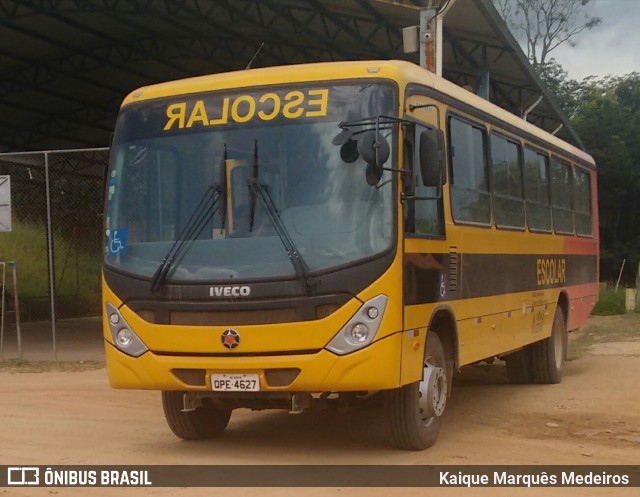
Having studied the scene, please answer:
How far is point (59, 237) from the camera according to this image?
25750mm

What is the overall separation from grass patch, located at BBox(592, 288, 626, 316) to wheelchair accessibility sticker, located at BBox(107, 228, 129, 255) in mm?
20000

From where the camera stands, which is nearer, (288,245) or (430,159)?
(288,245)

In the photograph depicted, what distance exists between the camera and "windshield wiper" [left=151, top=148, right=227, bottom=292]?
7770 mm

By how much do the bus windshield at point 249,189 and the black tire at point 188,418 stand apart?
4.28 feet

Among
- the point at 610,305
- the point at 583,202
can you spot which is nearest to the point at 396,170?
the point at 583,202

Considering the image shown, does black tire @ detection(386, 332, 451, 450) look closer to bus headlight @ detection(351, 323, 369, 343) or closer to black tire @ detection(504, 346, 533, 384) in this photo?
bus headlight @ detection(351, 323, 369, 343)

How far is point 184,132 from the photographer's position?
8.07 metres

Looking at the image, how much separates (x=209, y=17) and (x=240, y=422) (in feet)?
51.4

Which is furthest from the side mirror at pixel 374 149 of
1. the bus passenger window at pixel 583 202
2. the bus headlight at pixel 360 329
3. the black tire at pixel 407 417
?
the bus passenger window at pixel 583 202

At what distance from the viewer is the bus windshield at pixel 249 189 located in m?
7.45

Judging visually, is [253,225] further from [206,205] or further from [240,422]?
[240,422]

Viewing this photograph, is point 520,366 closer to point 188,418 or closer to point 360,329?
point 188,418

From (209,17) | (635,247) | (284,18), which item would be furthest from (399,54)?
(635,247)

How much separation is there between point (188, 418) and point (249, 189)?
7.18ft
